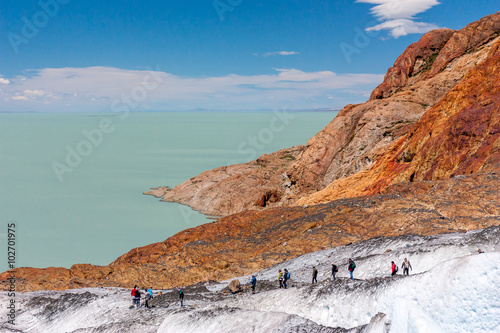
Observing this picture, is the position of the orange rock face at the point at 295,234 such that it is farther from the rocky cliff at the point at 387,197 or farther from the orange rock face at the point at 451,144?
the orange rock face at the point at 451,144

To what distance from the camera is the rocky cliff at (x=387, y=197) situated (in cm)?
2625

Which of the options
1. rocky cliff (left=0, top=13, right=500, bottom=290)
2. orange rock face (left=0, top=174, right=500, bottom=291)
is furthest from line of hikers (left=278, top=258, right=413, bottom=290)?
rocky cliff (left=0, top=13, right=500, bottom=290)

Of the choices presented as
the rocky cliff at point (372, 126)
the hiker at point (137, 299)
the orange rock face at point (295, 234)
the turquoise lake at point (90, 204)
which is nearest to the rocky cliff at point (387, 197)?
the orange rock face at point (295, 234)

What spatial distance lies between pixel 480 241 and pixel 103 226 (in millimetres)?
59996

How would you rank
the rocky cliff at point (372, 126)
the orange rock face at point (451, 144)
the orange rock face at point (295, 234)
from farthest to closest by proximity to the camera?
the rocky cliff at point (372, 126) < the orange rock face at point (451, 144) < the orange rock face at point (295, 234)

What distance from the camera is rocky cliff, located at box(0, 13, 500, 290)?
86.1ft

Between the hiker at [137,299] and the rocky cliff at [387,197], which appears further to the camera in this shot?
the rocky cliff at [387,197]

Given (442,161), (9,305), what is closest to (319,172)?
(442,161)

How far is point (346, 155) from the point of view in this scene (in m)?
Answer: 55.3

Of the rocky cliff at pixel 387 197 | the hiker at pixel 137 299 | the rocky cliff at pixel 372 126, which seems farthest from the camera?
the rocky cliff at pixel 372 126

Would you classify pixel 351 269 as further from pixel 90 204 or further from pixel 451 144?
pixel 90 204

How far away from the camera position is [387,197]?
3017 centimetres

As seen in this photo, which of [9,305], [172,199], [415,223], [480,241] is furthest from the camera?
[172,199]

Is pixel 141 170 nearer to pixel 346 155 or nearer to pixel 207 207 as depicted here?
pixel 207 207
